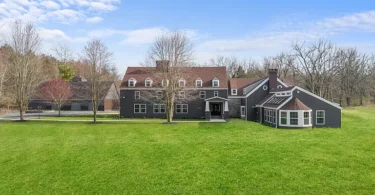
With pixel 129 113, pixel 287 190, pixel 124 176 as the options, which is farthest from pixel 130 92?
pixel 287 190

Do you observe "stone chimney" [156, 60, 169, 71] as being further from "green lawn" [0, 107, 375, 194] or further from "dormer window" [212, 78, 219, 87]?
"green lawn" [0, 107, 375, 194]

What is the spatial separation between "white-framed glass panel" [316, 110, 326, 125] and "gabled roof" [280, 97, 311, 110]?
144 centimetres

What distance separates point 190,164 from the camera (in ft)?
52.0

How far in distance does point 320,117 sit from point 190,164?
1764 centimetres

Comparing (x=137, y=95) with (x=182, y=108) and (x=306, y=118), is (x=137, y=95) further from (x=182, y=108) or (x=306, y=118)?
(x=306, y=118)

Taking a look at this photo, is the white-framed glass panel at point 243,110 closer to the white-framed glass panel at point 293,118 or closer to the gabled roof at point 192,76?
the gabled roof at point 192,76

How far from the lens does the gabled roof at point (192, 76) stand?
1577 inches

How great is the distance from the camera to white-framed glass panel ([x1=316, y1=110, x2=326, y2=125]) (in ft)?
92.5

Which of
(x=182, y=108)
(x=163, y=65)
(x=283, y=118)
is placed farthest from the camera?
(x=182, y=108)

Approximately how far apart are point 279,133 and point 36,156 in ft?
57.4

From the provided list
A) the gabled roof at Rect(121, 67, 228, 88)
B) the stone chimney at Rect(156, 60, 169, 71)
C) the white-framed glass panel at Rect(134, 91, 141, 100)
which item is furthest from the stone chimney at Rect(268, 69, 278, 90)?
the white-framed glass panel at Rect(134, 91, 141, 100)

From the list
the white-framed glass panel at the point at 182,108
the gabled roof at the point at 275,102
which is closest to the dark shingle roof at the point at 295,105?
the gabled roof at the point at 275,102

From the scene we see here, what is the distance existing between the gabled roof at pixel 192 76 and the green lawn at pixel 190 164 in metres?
17.5

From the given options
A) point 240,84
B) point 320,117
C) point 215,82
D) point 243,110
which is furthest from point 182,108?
point 320,117
